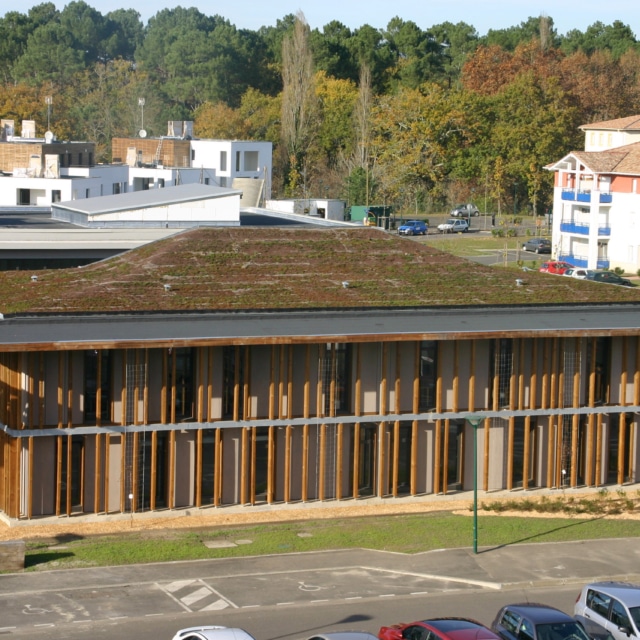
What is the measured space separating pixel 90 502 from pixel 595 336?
14.1 meters

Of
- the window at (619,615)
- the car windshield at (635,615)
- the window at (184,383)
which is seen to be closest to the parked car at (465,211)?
the window at (184,383)

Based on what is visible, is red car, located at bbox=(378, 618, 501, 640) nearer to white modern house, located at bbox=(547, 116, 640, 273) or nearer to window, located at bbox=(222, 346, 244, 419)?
window, located at bbox=(222, 346, 244, 419)

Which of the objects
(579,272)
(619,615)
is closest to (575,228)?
(579,272)

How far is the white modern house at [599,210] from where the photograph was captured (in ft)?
264

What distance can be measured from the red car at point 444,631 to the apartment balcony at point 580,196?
204 feet

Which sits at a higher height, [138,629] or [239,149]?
[239,149]

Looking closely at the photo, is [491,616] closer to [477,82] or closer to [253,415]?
[253,415]

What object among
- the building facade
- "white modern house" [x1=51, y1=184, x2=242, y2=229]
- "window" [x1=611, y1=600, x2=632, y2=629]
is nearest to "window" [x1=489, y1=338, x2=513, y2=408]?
the building facade

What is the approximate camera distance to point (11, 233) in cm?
4450

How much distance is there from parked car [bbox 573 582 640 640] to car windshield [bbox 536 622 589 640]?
0.48 meters

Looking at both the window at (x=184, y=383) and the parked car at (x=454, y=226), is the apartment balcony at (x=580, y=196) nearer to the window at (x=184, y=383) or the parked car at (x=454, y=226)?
the parked car at (x=454, y=226)

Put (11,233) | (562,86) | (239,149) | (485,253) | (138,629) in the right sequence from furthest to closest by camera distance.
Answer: (562,86), (239,149), (485,253), (11,233), (138,629)

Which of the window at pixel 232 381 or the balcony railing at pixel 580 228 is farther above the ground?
the balcony railing at pixel 580 228

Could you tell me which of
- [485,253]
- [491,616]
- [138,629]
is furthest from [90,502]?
[485,253]
